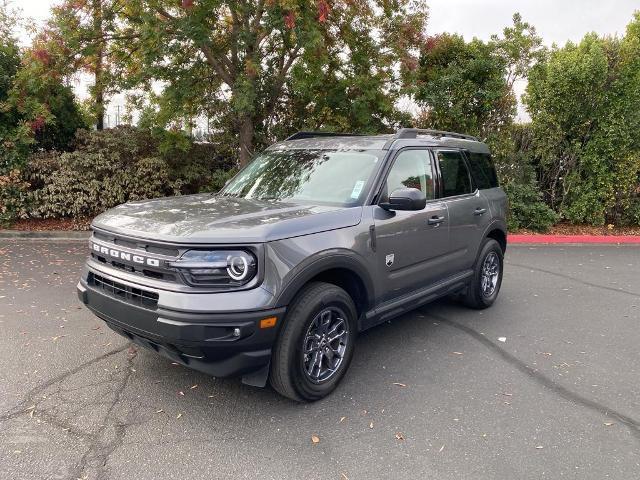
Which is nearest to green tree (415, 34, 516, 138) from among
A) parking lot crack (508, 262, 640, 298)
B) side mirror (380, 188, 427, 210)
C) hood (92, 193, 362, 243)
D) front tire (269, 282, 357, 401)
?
parking lot crack (508, 262, 640, 298)

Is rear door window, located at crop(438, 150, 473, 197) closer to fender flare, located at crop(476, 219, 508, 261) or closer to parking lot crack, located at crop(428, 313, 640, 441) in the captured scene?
fender flare, located at crop(476, 219, 508, 261)

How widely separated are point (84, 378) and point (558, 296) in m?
5.47

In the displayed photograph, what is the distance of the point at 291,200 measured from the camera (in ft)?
12.9

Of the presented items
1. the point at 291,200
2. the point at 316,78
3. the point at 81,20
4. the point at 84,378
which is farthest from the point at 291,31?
the point at 84,378

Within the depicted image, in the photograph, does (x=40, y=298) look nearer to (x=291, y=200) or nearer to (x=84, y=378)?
(x=84, y=378)

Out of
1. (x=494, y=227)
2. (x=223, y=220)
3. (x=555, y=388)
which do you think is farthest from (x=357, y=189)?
(x=494, y=227)

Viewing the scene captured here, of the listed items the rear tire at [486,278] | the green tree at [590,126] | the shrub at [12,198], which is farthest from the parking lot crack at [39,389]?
the green tree at [590,126]

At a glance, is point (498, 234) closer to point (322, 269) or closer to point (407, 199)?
point (407, 199)

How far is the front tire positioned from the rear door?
1627mm

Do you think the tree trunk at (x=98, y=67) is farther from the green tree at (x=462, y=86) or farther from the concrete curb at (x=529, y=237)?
the green tree at (x=462, y=86)

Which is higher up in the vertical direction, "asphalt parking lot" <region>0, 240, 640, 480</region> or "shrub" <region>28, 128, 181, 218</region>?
"shrub" <region>28, 128, 181, 218</region>

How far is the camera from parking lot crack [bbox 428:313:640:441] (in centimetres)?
330

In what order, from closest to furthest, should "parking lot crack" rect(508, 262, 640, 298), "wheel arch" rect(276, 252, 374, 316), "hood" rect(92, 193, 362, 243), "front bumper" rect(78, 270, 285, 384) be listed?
1. "front bumper" rect(78, 270, 285, 384)
2. "hood" rect(92, 193, 362, 243)
3. "wheel arch" rect(276, 252, 374, 316)
4. "parking lot crack" rect(508, 262, 640, 298)

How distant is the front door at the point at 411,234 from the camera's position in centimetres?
384
